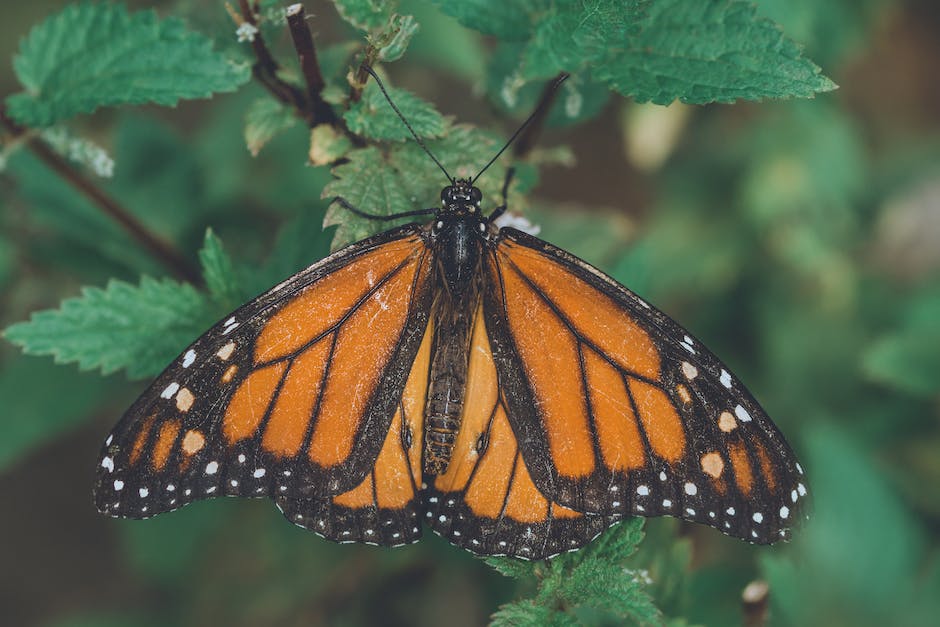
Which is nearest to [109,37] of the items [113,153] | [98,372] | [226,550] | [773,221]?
[113,153]

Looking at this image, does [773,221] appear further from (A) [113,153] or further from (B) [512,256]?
(A) [113,153]

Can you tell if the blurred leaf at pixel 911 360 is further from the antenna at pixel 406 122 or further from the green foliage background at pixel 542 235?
the antenna at pixel 406 122

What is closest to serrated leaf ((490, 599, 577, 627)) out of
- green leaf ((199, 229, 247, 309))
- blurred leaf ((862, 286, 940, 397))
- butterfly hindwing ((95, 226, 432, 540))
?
butterfly hindwing ((95, 226, 432, 540))

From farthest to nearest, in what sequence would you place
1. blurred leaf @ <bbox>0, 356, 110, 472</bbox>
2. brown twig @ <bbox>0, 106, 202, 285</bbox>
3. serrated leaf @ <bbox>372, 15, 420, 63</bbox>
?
blurred leaf @ <bbox>0, 356, 110, 472</bbox>, brown twig @ <bbox>0, 106, 202, 285</bbox>, serrated leaf @ <bbox>372, 15, 420, 63</bbox>

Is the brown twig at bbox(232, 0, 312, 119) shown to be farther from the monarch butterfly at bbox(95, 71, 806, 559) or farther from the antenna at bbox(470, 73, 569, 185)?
the antenna at bbox(470, 73, 569, 185)

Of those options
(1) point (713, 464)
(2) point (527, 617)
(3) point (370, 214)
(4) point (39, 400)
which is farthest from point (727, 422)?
(4) point (39, 400)

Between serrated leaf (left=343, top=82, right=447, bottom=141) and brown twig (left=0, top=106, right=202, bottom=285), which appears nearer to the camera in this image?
serrated leaf (left=343, top=82, right=447, bottom=141)
